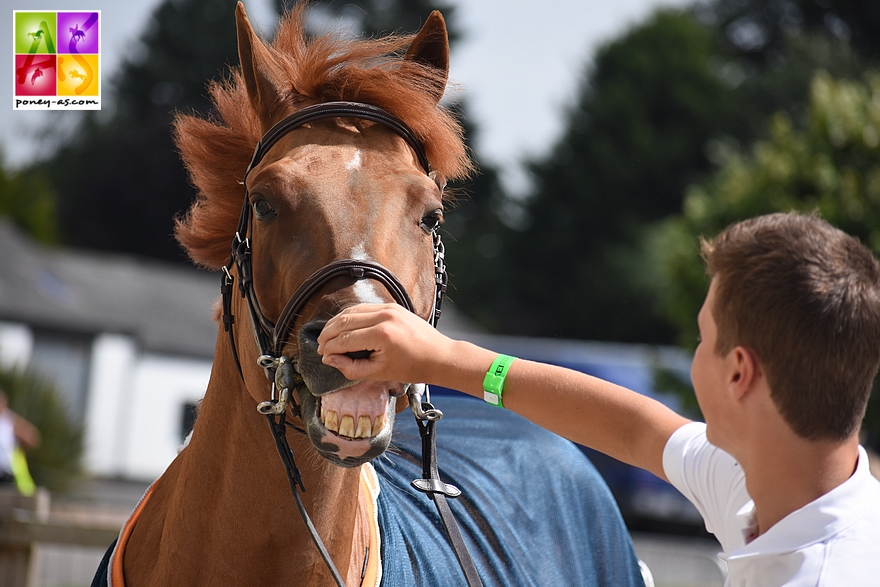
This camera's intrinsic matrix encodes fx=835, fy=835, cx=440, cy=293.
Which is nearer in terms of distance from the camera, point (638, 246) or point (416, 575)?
point (416, 575)

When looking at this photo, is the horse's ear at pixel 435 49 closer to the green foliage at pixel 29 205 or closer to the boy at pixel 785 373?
the boy at pixel 785 373

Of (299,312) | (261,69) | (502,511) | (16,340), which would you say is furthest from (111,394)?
(299,312)

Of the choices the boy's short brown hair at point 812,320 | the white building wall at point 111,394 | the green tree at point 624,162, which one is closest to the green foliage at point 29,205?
the white building wall at point 111,394

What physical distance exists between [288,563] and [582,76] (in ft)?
121

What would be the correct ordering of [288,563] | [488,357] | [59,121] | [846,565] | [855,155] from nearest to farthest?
[846,565] → [488,357] → [288,563] → [855,155] → [59,121]

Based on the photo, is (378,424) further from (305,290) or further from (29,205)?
(29,205)

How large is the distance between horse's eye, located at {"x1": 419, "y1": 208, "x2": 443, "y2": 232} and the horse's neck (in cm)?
64

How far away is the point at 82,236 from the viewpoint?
3944 centimetres

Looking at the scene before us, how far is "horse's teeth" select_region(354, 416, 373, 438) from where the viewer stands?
183cm

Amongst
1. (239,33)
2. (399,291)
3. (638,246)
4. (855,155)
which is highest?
(638,246)

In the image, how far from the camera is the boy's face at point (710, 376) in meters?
1.47

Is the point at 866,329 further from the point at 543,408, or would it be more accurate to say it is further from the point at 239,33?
the point at 239,33

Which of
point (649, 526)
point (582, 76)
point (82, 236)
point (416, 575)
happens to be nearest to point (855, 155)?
point (416, 575)

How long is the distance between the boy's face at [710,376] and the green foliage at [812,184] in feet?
29.3
